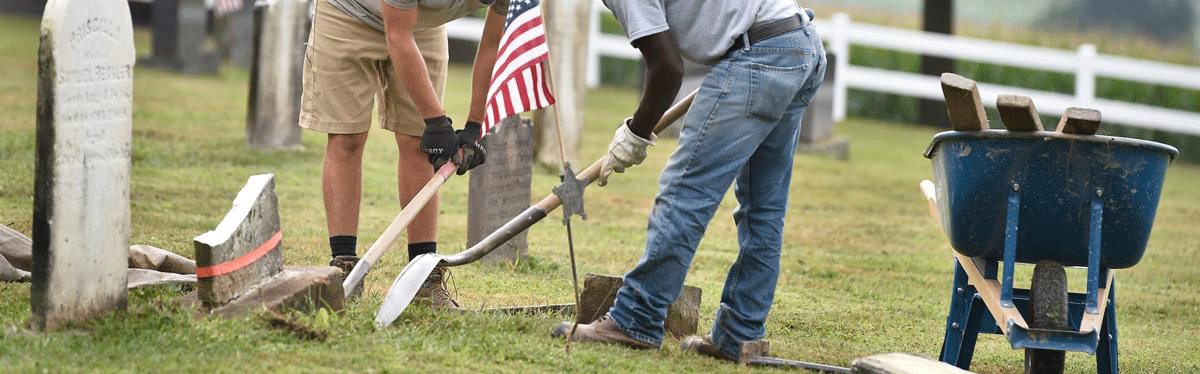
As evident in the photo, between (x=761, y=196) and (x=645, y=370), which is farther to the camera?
(x=761, y=196)

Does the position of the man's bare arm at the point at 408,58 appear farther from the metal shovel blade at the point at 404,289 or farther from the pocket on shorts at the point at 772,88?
the pocket on shorts at the point at 772,88

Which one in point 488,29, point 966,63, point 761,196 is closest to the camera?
point 761,196

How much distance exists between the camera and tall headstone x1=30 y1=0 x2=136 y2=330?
4242 mm

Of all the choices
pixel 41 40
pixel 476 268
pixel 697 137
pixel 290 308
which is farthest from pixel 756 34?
pixel 476 268

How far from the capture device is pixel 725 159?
4.68 m

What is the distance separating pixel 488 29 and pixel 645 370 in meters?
1.55

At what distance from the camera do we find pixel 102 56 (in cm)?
438

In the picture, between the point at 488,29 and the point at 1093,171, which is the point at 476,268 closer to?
the point at 488,29

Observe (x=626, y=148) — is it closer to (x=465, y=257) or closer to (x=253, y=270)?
(x=465, y=257)

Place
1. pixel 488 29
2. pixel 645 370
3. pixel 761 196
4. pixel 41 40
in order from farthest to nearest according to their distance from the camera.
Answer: pixel 488 29
pixel 761 196
pixel 645 370
pixel 41 40

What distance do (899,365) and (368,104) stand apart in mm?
2217

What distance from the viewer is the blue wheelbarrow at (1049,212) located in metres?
4.40

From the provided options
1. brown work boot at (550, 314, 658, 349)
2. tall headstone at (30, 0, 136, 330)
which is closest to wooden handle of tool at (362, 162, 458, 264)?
brown work boot at (550, 314, 658, 349)

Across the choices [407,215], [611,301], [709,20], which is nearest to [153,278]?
[407,215]
